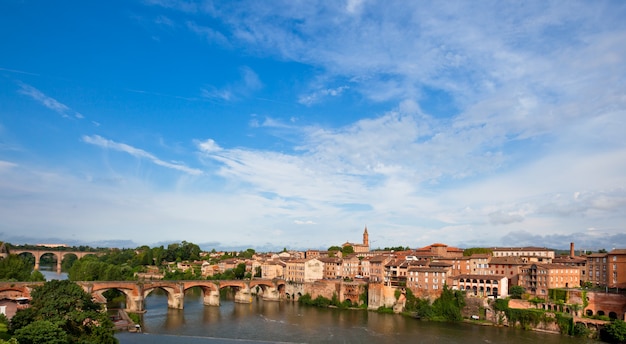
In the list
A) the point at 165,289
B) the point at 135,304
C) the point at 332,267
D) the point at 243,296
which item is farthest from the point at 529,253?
the point at 135,304

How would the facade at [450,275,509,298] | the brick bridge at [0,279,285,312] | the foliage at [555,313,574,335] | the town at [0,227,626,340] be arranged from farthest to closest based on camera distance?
the facade at [450,275,509,298] → the town at [0,227,626,340] → the brick bridge at [0,279,285,312] → the foliage at [555,313,574,335]

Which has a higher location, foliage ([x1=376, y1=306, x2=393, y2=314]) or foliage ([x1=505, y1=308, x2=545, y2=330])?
foliage ([x1=505, y1=308, x2=545, y2=330])

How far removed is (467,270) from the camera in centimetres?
5400

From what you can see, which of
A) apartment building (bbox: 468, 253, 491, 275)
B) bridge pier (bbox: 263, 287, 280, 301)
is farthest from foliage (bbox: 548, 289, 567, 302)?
bridge pier (bbox: 263, 287, 280, 301)

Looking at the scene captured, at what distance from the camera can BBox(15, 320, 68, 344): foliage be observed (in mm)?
23094

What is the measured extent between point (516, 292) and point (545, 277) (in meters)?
3.09

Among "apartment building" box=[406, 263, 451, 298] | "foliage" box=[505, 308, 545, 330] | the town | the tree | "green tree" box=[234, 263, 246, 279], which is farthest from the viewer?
the tree

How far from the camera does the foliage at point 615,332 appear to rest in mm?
35906

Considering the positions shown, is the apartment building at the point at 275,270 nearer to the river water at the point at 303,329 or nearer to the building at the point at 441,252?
the river water at the point at 303,329

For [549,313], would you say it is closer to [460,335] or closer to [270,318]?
[460,335]

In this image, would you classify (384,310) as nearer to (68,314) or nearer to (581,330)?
(581,330)

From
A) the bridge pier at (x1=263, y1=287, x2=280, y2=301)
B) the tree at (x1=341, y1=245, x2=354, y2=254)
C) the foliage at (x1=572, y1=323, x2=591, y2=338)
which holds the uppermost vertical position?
the tree at (x1=341, y1=245, x2=354, y2=254)

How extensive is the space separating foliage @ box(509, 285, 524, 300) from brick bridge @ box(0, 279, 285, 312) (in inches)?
1180

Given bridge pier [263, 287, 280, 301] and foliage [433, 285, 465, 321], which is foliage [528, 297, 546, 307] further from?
bridge pier [263, 287, 280, 301]
